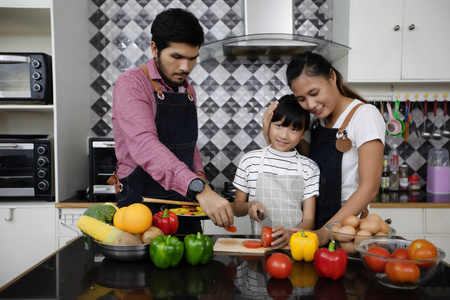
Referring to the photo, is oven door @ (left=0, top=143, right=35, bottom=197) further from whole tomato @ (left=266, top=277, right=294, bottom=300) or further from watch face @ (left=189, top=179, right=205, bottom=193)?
whole tomato @ (left=266, top=277, right=294, bottom=300)

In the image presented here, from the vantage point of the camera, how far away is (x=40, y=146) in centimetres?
220

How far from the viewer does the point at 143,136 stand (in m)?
1.28

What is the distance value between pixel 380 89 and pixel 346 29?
1.64 feet

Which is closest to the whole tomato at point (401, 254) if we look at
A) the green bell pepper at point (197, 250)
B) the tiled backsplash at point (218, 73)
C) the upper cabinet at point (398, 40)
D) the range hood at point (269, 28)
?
the green bell pepper at point (197, 250)

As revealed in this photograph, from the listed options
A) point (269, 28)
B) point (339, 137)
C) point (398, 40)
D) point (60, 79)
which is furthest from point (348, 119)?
point (60, 79)

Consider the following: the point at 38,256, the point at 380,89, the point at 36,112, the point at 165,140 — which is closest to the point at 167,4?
the point at 36,112

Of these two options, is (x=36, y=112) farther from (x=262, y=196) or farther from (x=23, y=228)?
(x=262, y=196)

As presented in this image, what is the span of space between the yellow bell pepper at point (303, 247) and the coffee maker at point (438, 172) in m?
1.94

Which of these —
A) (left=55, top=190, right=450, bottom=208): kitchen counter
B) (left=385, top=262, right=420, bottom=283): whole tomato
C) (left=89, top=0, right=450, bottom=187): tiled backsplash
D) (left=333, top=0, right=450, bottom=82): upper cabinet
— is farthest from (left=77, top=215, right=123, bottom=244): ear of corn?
(left=333, top=0, right=450, bottom=82): upper cabinet

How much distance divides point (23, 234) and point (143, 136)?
1457mm

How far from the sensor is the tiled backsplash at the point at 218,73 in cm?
271

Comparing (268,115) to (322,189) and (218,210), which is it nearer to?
(322,189)

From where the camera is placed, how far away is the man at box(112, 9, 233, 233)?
Answer: 45.8 inches

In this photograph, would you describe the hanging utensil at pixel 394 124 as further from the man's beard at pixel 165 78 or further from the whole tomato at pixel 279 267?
the whole tomato at pixel 279 267
